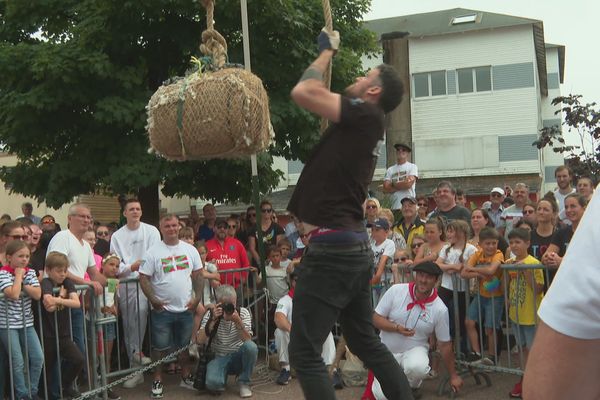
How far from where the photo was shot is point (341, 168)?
3574 millimetres

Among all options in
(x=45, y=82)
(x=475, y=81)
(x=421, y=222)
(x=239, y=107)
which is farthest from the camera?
(x=475, y=81)

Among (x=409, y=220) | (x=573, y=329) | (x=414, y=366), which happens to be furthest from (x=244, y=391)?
(x=573, y=329)

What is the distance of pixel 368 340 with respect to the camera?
3854mm

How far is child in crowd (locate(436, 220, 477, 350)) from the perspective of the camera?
7266mm

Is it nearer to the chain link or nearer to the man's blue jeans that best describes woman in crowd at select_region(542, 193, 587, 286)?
the man's blue jeans

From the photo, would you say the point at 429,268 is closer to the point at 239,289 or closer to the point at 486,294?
the point at 486,294

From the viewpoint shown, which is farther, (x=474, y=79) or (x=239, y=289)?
(x=474, y=79)

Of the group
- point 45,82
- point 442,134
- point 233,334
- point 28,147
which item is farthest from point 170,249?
point 442,134

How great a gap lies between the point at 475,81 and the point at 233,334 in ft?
99.4

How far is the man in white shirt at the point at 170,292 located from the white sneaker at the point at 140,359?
0.13 metres

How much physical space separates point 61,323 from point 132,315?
1226 mm

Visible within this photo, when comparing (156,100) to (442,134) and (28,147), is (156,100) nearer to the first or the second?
(28,147)

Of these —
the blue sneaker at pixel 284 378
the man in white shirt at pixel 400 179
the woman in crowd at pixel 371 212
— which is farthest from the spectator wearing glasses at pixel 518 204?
the blue sneaker at pixel 284 378

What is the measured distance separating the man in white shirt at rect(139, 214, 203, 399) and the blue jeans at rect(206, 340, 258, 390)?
428 mm
